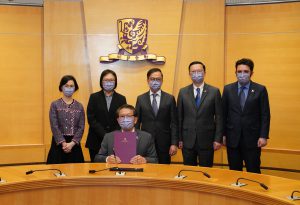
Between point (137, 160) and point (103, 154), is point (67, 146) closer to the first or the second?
point (103, 154)

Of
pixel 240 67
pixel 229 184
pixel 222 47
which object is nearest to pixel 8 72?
pixel 222 47

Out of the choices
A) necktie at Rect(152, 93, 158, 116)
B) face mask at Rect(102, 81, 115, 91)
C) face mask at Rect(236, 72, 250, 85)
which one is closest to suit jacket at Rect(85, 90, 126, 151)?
face mask at Rect(102, 81, 115, 91)

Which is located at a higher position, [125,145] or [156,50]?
[156,50]

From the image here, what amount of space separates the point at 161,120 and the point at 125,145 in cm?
114

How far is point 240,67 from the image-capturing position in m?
4.06

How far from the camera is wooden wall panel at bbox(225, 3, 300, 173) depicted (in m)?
6.19

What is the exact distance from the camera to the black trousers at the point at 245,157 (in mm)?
4125

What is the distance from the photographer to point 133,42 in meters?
6.34

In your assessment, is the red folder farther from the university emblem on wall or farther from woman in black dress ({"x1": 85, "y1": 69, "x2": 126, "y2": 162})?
the university emblem on wall

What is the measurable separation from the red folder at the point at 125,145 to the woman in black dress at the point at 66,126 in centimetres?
110

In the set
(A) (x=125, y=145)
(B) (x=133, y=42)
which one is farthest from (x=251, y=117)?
(B) (x=133, y=42)

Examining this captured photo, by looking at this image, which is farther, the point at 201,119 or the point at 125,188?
the point at 201,119

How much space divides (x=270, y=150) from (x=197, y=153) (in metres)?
2.42

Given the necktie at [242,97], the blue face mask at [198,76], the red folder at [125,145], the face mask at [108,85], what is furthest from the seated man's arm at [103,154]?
the necktie at [242,97]
